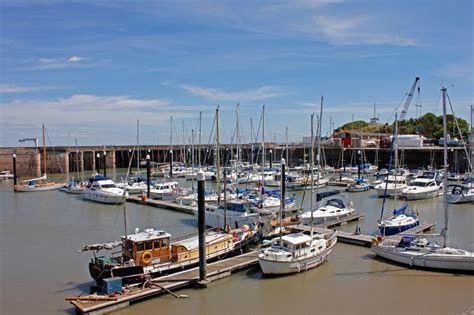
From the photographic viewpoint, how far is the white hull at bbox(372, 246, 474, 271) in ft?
70.6

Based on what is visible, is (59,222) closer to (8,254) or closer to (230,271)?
(8,254)

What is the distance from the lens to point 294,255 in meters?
22.0

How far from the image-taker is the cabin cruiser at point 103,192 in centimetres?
4641

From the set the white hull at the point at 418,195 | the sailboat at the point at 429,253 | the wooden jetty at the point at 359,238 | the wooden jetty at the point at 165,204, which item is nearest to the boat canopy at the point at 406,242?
the sailboat at the point at 429,253

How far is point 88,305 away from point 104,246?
12.3 ft

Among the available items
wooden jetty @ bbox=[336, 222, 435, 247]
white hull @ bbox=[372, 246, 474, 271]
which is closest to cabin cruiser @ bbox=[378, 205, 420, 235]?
wooden jetty @ bbox=[336, 222, 435, 247]

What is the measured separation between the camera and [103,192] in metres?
47.1

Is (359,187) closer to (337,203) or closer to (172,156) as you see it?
(337,203)

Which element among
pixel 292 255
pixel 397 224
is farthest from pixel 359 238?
pixel 292 255

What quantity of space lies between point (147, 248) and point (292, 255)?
691 cm

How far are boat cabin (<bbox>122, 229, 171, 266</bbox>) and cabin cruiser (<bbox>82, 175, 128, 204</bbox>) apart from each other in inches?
1024

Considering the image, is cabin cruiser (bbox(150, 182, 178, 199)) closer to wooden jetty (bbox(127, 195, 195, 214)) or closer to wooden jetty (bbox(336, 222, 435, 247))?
wooden jetty (bbox(127, 195, 195, 214))

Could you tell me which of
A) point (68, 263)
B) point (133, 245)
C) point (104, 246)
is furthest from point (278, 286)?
point (68, 263)

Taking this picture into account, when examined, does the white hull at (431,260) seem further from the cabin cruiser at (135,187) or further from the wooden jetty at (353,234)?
the cabin cruiser at (135,187)
